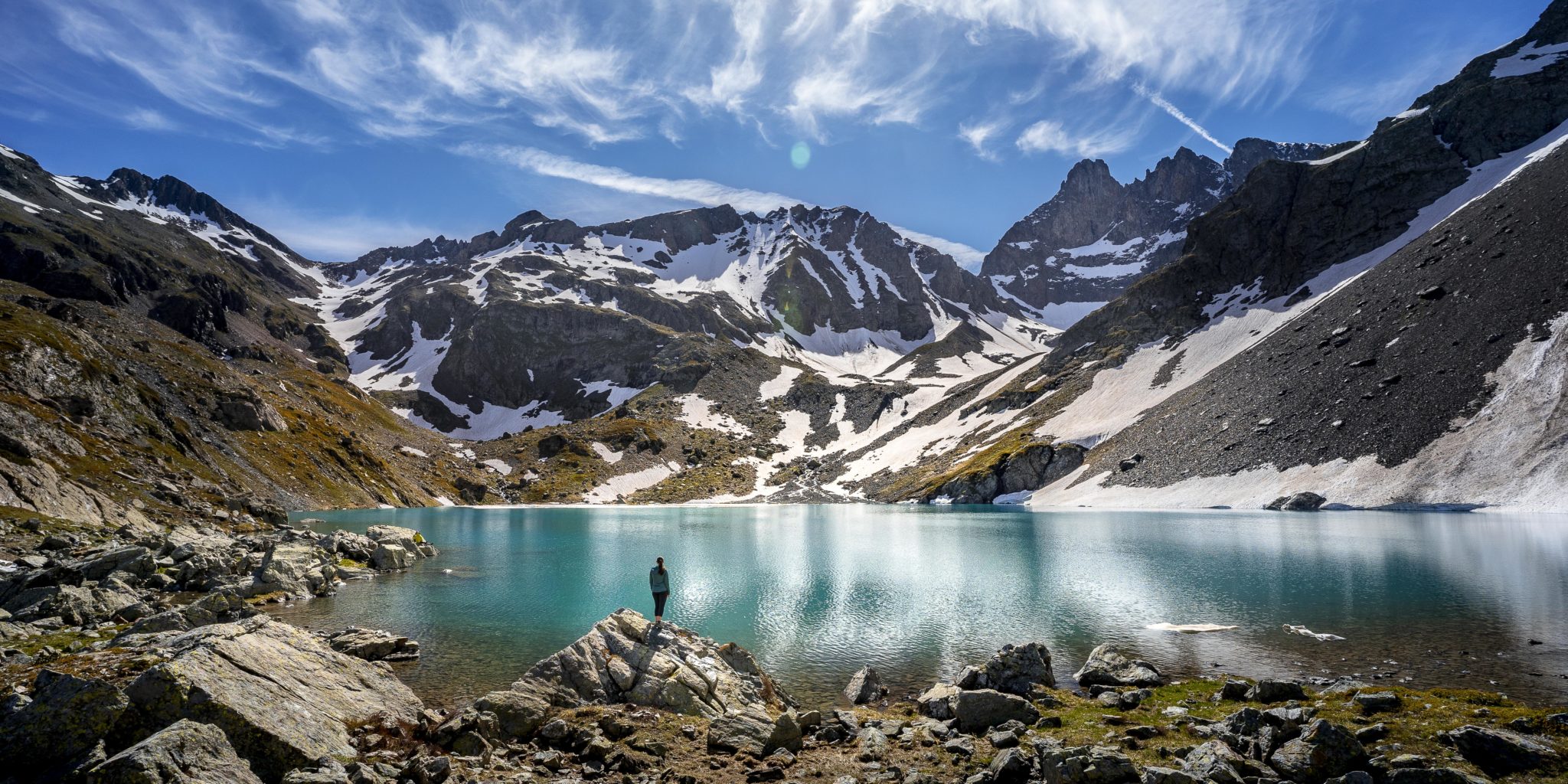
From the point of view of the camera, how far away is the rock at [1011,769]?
13.6m

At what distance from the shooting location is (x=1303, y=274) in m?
136

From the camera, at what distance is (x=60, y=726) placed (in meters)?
10.3

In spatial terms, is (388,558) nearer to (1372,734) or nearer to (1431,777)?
(1372,734)

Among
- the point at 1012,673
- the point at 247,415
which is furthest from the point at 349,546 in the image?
the point at 247,415

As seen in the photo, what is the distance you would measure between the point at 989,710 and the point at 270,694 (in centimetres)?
1605

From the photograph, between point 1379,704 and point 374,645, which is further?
point 374,645

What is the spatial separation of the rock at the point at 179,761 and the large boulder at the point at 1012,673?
17285mm

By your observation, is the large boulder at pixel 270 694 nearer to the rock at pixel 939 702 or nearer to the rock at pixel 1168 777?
the rock at pixel 939 702

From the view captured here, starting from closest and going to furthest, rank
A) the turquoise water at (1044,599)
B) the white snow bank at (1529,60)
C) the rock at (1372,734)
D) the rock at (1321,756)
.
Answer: the rock at (1321,756) < the rock at (1372,734) < the turquoise water at (1044,599) < the white snow bank at (1529,60)

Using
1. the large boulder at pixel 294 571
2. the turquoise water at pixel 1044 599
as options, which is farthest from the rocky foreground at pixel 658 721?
the large boulder at pixel 294 571

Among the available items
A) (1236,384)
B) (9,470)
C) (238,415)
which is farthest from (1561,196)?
(238,415)

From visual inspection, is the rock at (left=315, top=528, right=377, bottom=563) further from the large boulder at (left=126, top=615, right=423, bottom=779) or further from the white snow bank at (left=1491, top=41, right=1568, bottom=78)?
the white snow bank at (left=1491, top=41, right=1568, bottom=78)

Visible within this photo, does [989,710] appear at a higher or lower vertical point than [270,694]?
lower

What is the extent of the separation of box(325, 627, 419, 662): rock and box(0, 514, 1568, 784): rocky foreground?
0.55 ft
